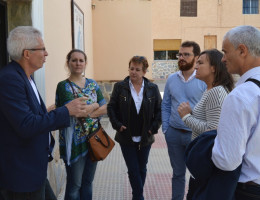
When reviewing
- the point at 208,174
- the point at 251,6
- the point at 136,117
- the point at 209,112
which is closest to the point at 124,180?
the point at 136,117

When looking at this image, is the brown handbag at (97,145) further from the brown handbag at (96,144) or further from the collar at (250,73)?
the collar at (250,73)

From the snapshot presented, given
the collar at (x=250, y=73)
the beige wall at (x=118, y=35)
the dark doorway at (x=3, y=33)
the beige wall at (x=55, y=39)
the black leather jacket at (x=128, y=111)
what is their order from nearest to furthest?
the collar at (x=250, y=73), the dark doorway at (x=3, y=33), the black leather jacket at (x=128, y=111), the beige wall at (x=55, y=39), the beige wall at (x=118, y=35)

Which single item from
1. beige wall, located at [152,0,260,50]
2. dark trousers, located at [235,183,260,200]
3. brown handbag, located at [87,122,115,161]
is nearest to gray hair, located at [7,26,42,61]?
brown handbag, located at [87,122,115,161]

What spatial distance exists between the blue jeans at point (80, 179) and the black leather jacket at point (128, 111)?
56 centimetres

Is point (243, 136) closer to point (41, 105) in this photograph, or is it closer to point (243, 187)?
point (243, 187)

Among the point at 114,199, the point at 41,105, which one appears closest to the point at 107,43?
the point at 114,199

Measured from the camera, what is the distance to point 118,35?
10023mm

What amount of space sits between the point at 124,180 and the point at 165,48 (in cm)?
2493

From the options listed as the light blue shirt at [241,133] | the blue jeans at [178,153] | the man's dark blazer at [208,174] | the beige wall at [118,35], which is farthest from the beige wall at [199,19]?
the light blue shirt at [241,133]

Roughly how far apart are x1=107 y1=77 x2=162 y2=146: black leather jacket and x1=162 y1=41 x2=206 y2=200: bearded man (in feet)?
0.62

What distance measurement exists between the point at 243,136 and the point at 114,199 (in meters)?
2.99

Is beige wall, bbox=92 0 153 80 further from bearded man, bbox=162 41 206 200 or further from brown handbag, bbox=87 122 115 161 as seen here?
brown handbag, bbox=87 122 115 161

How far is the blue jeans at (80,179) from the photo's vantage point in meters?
3.20

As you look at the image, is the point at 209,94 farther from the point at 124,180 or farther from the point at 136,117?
the point at 124,180
